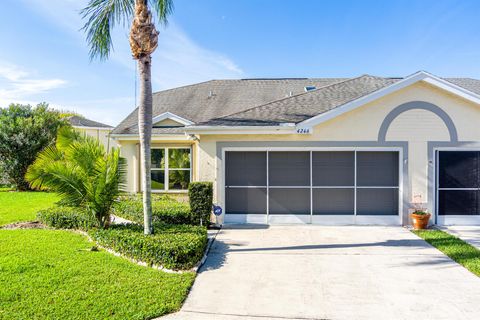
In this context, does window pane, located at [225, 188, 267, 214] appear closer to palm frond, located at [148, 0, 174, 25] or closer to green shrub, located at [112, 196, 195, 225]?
green shrub, located at [112, 196, 195, 225]

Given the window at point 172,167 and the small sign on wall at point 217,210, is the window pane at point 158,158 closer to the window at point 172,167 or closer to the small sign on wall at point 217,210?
the window at point 172,167

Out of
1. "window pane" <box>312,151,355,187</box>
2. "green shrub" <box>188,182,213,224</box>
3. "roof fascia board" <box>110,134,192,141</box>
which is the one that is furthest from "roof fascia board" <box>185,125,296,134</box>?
"roof fascia board" <box>110,134,192,141</box>

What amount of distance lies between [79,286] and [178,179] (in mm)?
9768

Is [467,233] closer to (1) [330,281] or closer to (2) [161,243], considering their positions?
(1) [330,281]

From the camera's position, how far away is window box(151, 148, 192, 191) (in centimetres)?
1516

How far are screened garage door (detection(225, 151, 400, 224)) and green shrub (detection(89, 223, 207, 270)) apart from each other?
3.37 metres

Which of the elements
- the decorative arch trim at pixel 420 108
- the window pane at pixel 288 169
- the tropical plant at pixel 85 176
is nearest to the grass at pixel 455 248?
the decorative arch trim at pixel 420 108

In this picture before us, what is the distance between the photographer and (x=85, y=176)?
8.59 meters

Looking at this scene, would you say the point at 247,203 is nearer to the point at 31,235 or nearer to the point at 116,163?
the point at 116,163

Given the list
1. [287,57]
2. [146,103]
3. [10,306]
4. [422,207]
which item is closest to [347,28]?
[287,57]

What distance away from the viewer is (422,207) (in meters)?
10.6

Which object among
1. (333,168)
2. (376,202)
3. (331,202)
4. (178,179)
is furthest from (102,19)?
(376,202)

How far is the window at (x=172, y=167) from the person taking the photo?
15156mm

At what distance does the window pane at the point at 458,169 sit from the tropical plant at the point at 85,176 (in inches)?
437
